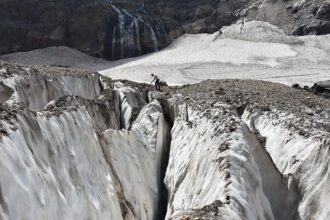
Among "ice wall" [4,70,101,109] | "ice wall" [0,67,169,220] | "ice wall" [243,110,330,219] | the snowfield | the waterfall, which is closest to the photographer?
"ice wall" [0,67,169,220]

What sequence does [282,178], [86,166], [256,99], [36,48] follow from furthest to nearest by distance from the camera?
[36,48] < [256,99] < [282,178] < [86,166]

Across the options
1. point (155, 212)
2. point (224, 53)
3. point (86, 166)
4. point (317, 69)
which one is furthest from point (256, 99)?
point (224, 53)

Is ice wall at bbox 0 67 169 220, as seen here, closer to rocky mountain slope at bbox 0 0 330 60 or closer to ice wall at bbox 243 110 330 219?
ice wall at bbox 243 110 330 219

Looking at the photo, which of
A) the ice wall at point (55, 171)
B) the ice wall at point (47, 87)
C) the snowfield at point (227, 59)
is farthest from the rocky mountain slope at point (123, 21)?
the ice wall at point (55, 171)

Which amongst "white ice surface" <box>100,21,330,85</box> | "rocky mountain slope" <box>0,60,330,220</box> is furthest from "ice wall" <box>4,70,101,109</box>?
"white ice surface" <box>100,21,330,85</box>

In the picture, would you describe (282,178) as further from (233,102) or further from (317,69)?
(317,69)

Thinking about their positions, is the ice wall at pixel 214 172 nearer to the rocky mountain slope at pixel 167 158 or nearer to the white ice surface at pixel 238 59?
the rocky mountain slope at pixel 167 158
